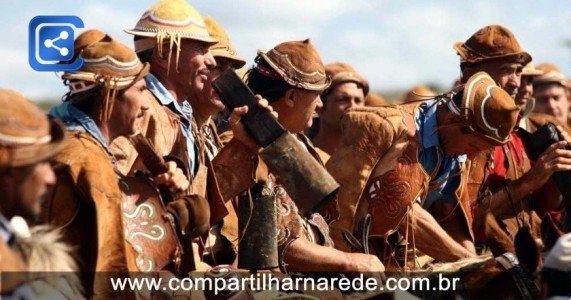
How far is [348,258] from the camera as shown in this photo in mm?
8727

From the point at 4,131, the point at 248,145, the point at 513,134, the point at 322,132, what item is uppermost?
the point at 4,131

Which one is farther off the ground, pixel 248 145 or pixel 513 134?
pixel 248 145

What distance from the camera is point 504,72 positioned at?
11.4 metres

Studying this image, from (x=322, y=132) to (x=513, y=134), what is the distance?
2220 mm

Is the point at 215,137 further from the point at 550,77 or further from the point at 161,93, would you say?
the point at 550,77

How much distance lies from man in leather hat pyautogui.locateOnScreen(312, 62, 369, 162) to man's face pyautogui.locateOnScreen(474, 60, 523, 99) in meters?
1.99

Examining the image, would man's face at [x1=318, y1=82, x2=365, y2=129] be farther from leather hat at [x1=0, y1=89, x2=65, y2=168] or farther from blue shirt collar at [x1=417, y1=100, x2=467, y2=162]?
leather hat at [x1=0, y1=89, x2=65, y2=168]

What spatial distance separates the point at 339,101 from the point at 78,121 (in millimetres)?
6172

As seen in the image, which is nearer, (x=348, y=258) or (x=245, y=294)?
(x=245, y=294)

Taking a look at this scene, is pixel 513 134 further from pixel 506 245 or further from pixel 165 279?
pixel 165 279

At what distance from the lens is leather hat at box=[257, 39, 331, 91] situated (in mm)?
9289

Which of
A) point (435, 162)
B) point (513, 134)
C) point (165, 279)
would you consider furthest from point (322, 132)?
point (165, 279)

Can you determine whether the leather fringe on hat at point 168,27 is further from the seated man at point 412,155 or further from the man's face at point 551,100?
the man's face at point 551,100

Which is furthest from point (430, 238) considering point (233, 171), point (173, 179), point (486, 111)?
point (173, 179)
